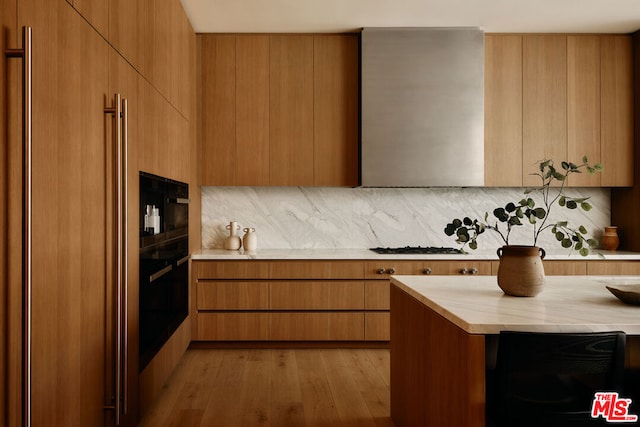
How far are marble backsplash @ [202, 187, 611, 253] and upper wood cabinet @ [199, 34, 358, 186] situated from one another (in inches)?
13.7

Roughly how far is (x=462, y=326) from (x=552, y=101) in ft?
11.1

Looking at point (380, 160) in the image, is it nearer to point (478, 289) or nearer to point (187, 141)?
point (187, 141)

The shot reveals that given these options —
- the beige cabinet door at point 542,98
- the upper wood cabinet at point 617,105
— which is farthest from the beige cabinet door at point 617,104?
the beige cabinet door at point 542,98

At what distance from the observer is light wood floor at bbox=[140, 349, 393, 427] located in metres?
2.72

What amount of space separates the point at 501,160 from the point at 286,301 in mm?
2181

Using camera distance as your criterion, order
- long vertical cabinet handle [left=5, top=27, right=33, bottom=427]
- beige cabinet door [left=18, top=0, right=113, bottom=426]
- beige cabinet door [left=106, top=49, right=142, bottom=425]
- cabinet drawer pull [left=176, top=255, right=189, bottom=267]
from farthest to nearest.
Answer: cabinet drawer pull [left=176, top=255, right=189, bottom=267] < beige cabinet door [left=106, top=49, right=142, bottom=425] < beige cabinet door [left=18, top=0, right=113, bottom=426] < long vertical cabinet handle [left=5, top=27, right=33, bottom=427]

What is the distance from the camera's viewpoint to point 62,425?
1674mm

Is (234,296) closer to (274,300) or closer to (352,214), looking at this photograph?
(274,300)

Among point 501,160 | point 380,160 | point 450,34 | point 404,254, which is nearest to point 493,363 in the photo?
point 404,254

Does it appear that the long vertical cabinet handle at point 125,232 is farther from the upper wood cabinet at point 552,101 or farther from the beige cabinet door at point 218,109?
the upper wood cabinet at point 552,101

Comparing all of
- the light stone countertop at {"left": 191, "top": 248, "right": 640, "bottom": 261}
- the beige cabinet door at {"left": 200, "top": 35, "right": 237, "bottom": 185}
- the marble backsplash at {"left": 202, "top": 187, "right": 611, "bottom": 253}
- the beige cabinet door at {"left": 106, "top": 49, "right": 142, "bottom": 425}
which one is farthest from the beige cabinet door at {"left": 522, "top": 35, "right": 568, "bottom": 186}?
the beige cabinet door at {"left": 106, "top": 49, "right": 142, "bottom": 425}

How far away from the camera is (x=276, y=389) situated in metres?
3.16

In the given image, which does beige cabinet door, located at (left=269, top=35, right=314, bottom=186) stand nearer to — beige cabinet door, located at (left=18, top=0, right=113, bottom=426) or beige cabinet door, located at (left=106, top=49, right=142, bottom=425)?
beige cabinet door, located at (left=106, top=49, right=142, bottom=425)

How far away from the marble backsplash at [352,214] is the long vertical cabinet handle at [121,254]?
2409mm
